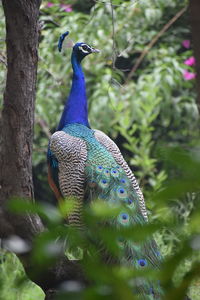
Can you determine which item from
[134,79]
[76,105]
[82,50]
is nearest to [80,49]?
[82,50]

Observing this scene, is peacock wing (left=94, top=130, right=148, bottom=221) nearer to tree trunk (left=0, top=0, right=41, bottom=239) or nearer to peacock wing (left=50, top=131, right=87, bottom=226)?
peacock wing (left=50, top=131, right=87, bottom=226)

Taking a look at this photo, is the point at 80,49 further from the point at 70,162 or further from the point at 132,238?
the point at 132,238

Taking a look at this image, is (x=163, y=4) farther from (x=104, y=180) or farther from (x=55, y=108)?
(x=104, y=180)

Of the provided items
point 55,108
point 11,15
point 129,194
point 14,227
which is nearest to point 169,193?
point 14,227

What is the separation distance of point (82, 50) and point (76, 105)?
296 mm

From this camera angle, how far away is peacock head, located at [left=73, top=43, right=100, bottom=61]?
10.8ft

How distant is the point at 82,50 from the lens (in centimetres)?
333

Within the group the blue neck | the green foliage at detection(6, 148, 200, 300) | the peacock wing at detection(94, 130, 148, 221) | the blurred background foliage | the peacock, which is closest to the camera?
the green foliage at detection(6, 148, 200, 300)

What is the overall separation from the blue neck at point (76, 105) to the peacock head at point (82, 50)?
2 centimetres

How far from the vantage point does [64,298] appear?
1.76ft

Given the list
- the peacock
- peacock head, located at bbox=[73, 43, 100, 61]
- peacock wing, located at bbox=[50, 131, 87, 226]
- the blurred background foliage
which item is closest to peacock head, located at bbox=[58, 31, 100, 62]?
peacock head, located at bbox=[73, 43, 100, 61]

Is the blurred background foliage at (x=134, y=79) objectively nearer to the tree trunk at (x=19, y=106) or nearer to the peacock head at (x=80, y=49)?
the peacock head at (x=80, y=49)

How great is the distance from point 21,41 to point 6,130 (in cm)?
28

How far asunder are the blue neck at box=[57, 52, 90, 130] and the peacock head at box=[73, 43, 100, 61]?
19mm
